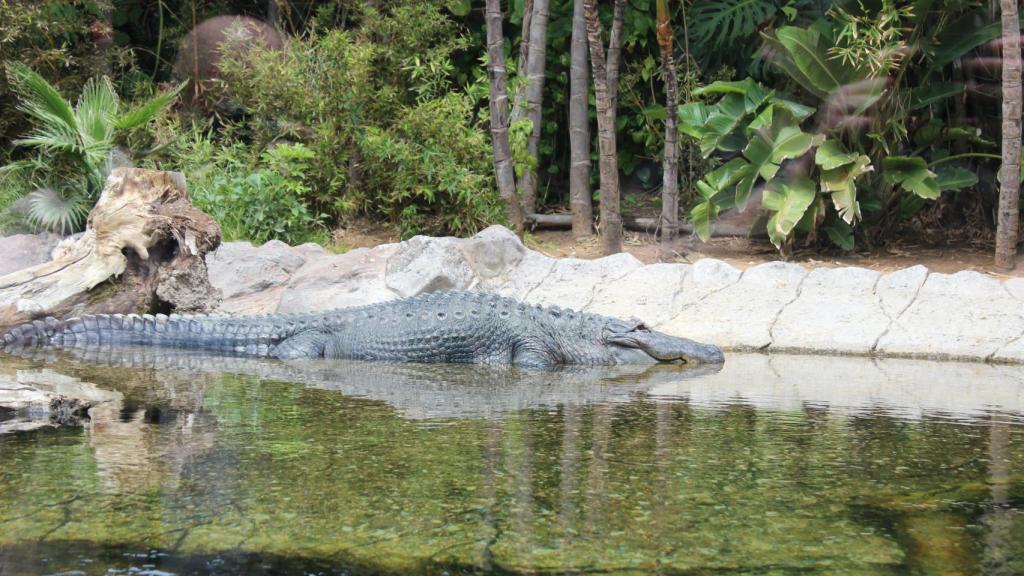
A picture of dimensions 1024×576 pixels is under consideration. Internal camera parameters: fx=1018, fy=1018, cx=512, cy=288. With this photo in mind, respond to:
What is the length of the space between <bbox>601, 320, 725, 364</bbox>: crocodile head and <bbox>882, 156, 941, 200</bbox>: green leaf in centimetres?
376

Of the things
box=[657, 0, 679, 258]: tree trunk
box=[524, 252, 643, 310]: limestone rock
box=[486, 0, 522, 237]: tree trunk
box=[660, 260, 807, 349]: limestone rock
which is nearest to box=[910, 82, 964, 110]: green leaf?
box=[657, 0, 679, 258]: tree trunk

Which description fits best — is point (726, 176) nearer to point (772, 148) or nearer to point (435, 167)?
point (772, 148)

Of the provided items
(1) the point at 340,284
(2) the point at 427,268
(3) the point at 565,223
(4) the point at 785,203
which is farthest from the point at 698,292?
(3) the point at 565,223

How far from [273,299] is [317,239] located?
2537 millimetres

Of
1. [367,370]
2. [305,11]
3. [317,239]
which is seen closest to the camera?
[367,370]

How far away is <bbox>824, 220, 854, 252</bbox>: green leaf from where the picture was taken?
30.8 feet

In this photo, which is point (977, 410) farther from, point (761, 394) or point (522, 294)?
point (522, 294)

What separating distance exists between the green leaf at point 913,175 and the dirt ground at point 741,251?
26.4 inches

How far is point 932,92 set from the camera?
9.40 metres

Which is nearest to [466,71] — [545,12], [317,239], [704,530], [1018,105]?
[545,12]

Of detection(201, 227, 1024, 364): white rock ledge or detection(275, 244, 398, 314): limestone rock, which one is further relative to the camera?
detection(275, 244, 398, 314): limestone rock

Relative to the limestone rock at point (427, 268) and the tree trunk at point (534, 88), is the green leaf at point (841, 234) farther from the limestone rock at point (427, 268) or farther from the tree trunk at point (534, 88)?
the limestone rock at point (427, 268)

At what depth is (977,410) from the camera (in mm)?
4355

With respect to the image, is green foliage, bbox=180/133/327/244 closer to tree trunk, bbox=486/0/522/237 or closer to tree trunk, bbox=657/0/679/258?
tree trunk, bbox=486/0/522/237
